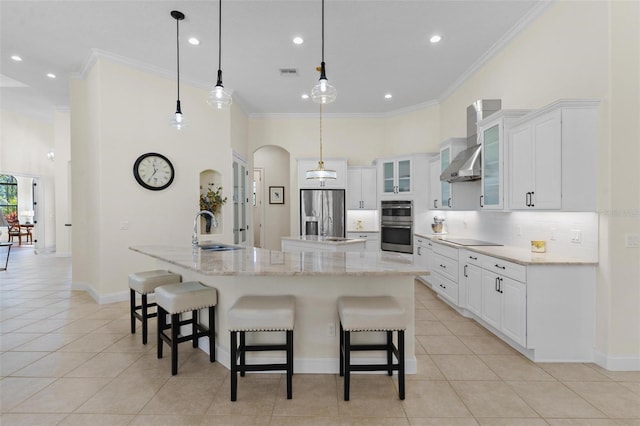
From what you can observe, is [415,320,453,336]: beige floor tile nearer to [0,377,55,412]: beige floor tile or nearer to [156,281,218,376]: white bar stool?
[156,281,218,376]: white bar stool

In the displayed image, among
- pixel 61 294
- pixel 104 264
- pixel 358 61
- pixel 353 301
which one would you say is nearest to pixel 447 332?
pixel 353 301

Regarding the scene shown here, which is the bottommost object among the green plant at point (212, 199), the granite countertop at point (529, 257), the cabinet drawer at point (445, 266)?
the cabinet drawer at point (445, 266)

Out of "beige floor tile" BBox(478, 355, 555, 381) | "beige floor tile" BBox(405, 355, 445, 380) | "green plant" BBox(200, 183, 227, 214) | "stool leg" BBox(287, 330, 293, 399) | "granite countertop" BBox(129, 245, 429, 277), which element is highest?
"green plant" BBox(200, 183, 227, 214)

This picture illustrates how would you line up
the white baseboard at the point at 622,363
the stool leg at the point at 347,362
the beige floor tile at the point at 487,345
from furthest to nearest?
1. the beige floor tile at the point at 487,345
2. the white baseboard at the point at 622,363
3. the stool leg at the point at 347,362

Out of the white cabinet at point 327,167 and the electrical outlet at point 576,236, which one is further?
the white cabinet at point 327,167

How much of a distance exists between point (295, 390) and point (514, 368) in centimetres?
189

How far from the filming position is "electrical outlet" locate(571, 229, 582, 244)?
296 cm

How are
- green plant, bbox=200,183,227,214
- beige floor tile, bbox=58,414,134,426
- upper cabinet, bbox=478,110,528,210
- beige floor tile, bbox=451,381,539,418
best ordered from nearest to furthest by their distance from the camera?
beige floor tile, bbox=58,414,134,426 → beige floor tile, bbox=451,381,539,418 → upper cabinet, bbox=478,110,528,210 → green plant, bbox=200,183,227,214

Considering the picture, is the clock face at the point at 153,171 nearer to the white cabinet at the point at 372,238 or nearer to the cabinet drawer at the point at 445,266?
the white cabinet at the point at 372,238

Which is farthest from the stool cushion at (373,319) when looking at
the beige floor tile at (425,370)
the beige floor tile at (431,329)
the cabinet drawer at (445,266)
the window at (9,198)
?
the window at (9,198)

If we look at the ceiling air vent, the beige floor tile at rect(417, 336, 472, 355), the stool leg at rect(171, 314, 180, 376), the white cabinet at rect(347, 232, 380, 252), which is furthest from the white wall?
the stool leg at rect(171, 314, 180, 376)

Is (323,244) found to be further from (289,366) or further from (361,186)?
(289,366)

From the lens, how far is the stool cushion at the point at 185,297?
8.48 ft

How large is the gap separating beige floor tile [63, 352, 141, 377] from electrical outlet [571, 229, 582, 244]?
4237 mm
